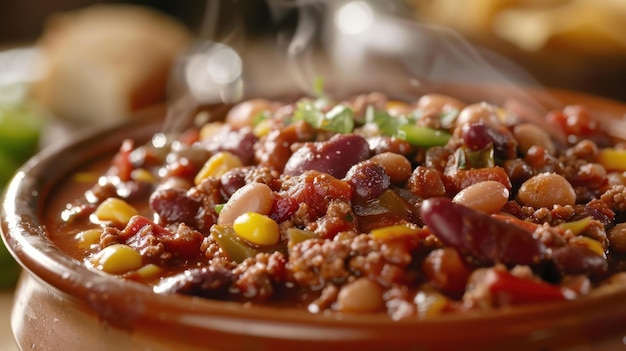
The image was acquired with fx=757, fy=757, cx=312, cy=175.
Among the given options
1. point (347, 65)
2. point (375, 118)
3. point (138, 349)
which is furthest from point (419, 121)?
point (347, 65)

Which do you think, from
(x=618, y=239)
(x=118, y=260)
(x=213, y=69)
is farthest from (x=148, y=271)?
(x=213, y=69)

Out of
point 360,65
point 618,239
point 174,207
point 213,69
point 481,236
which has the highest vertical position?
point 481,236

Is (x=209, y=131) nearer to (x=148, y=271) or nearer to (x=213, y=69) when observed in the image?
(x=148, y=271)

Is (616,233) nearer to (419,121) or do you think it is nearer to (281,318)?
(419,121)

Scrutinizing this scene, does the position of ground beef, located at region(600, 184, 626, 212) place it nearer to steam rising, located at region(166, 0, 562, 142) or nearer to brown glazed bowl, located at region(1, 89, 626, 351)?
brown glazed bowl, located at region(1, 89, 626, 351)

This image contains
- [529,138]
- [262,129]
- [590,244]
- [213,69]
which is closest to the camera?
[590,244]

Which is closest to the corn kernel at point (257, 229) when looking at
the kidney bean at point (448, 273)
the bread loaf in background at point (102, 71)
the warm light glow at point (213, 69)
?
the kidney bean at point (448, 273)

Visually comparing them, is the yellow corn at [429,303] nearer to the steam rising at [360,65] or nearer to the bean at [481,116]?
the bean at [481,116]
